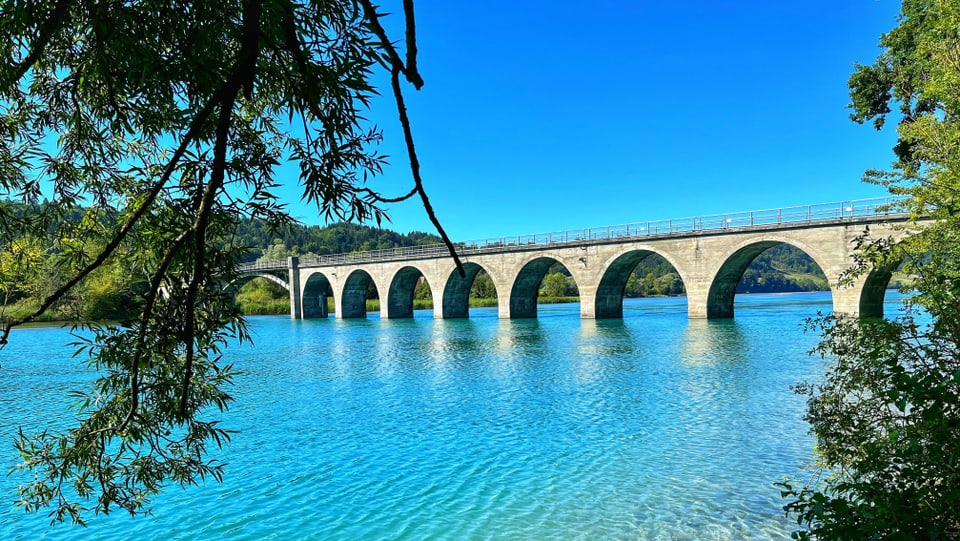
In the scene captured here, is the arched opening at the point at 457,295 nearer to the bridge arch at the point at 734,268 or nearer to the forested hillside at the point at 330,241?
the bridge arch at the point at 734,268

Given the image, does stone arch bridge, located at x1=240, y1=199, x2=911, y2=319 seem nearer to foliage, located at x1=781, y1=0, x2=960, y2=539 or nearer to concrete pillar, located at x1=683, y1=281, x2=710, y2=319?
concrete pillar, located at x1=683, y1=281, x2=710, y2=319

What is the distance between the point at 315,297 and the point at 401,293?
13.7 meters

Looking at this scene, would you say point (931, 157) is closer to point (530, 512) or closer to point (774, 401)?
point (774, 401)

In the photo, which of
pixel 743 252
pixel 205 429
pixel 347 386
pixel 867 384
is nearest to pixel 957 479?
pixel 867 384

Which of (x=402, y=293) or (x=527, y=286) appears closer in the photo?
(x=527, y=286)

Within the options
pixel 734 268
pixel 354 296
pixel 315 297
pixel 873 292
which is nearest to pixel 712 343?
pixel 873 292

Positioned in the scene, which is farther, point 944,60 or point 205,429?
point 944,60

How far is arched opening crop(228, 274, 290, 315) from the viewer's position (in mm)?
73750

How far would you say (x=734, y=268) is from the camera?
35.2 metres

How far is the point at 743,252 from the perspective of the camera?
33844 mm

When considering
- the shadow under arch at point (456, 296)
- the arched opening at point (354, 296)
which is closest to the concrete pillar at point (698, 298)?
the shadow under arch at point (456, 296)

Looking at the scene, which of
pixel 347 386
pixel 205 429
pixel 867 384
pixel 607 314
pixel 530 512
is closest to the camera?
pixel 205 429

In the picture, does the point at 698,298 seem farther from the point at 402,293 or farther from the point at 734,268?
the point at 402,293

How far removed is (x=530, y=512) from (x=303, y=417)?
7.35 meters
